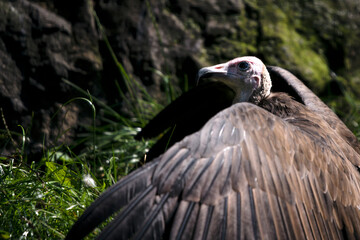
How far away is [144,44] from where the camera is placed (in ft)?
17.2

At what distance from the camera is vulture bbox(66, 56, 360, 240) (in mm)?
2236

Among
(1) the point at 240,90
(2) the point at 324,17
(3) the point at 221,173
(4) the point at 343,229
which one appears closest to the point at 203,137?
(3) the point at 221,173

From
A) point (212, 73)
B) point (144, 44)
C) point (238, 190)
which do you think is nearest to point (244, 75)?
point (212, 73)

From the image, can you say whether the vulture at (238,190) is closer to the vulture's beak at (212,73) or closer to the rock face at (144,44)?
the vulture's beak at (212,73)

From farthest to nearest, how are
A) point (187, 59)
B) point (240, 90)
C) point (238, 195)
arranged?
point (187, 59)
point (240, 90)
point (238, 195)

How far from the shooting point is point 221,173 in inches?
91.8

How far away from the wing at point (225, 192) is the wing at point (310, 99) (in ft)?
4.08

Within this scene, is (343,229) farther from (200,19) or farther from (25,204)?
(200,19)

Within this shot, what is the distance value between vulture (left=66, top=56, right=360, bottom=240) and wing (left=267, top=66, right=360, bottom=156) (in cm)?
72

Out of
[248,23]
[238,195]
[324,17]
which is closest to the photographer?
[238,195]

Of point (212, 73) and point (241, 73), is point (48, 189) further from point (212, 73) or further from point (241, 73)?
point (241, 73)

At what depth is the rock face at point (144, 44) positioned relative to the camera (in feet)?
14.6

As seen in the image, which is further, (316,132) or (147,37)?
(147,37)

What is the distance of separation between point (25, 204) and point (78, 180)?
1.72 feet
